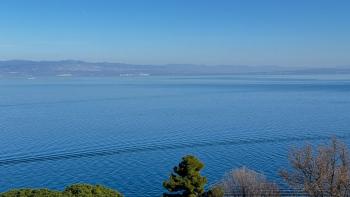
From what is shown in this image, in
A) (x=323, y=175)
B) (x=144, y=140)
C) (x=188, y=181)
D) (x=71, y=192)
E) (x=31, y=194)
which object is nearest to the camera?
(x=31, y=194)

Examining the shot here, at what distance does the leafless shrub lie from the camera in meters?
31.5

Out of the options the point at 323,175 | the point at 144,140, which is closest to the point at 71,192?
the point at 323,175

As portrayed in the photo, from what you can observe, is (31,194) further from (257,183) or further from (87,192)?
(257,183)

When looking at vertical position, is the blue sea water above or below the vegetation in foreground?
below

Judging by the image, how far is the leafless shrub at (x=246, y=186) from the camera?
31.5 meters

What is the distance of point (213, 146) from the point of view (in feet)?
197

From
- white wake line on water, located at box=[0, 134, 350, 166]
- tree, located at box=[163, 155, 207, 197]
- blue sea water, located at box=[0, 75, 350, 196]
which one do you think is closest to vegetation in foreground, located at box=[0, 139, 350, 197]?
tree, located at box=[163, 155, 207, 197]

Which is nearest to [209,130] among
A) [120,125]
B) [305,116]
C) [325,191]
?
[120,125]

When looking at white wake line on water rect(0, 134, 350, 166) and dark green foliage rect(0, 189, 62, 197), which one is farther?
white wake line on water rect(0, 134, 350, 166)

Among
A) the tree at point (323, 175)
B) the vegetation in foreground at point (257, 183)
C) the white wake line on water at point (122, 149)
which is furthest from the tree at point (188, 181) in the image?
the white wake line on water at point (122, 149)

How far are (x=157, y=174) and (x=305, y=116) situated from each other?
1890 inches

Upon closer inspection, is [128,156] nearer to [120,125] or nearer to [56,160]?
[56,160]

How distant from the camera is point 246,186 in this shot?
106 ft

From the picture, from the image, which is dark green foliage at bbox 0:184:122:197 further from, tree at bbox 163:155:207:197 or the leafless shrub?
the leafless shrub
